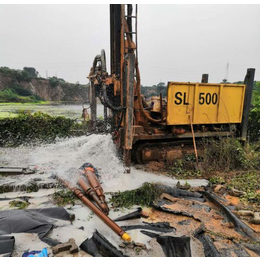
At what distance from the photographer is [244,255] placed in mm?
2875

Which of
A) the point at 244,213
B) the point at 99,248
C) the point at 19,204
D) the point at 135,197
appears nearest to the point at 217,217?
the point at 244,213

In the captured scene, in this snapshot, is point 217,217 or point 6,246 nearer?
point 6,246

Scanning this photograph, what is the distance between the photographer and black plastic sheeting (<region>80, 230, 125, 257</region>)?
2841mm

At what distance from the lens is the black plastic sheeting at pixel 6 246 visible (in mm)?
2823

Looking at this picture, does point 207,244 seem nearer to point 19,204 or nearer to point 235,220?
point 235,220

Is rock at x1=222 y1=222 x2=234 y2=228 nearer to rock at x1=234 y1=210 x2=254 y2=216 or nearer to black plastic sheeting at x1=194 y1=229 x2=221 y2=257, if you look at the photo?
rock at x1=234 y1=210 x2=254 y2=216

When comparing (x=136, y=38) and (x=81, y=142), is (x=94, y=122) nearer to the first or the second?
(x=81, y=142)

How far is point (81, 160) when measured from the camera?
7.17 m

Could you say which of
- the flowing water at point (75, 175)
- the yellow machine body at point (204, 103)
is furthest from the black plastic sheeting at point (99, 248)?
the yellow machine body at point (204, 103)

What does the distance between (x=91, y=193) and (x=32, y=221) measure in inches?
53.5

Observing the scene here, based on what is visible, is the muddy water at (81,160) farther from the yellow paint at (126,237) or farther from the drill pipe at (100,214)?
the yellow paint at (126,237)

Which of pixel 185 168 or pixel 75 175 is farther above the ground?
pixel 75 175

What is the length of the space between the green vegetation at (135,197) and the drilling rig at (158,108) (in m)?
1.48

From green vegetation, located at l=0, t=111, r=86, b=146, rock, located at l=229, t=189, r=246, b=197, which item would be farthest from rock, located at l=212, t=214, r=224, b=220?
green vegetation, located at l=0, t=111, r=86, b=146
